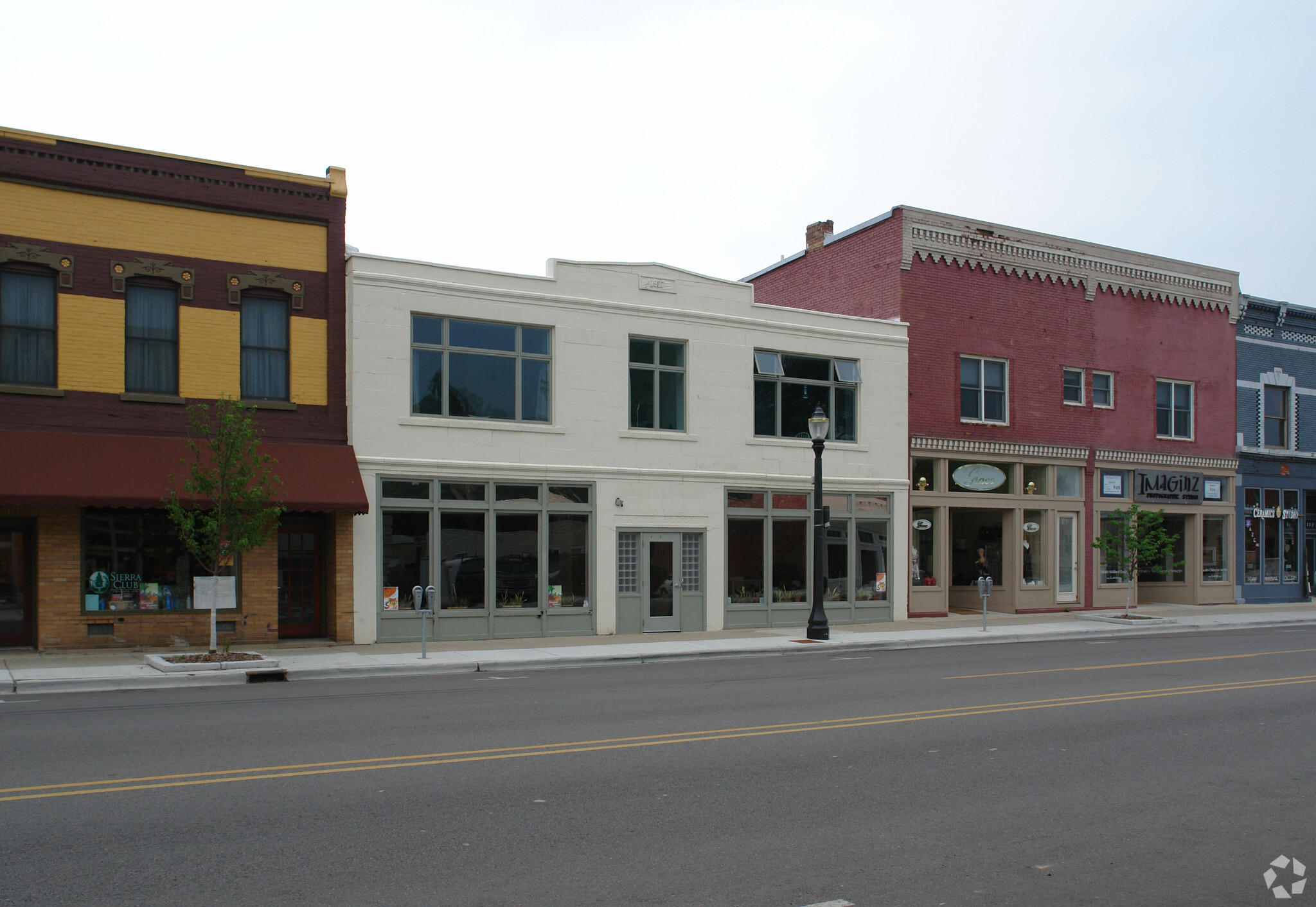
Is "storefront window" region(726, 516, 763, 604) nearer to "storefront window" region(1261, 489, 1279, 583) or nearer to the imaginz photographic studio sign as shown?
the imaginz photographic studio sign

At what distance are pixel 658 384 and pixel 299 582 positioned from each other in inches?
325

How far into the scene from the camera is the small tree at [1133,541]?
26891 millimetres

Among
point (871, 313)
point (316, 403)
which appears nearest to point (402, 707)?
point (316, 403)

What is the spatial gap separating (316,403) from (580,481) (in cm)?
530

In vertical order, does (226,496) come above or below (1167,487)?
below

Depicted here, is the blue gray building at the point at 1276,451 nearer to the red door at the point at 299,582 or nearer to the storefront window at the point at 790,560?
the storefront window at the point at 790,560

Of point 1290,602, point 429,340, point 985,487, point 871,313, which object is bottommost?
point 1290,602

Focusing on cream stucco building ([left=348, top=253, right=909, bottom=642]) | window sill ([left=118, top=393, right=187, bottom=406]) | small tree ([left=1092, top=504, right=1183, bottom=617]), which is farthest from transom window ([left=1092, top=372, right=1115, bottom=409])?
window sill ([left=118, top=393, right=187, bottom=406])

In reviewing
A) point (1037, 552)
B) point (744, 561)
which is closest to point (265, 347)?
point (744, 561)

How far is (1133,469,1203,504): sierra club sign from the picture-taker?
99.7 ft

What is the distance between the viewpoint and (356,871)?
5879 millimetres

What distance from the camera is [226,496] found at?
1630cm

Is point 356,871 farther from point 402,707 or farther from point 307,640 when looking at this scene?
point 307,640
